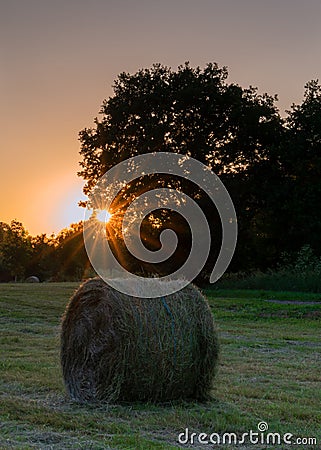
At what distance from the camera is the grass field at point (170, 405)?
5.84 meters

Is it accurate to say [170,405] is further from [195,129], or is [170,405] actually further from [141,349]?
[195,129]

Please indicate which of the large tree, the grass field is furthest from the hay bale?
the large tree

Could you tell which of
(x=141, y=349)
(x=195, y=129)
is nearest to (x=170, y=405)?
(x=141, y=349)

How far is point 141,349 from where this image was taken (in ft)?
24.3

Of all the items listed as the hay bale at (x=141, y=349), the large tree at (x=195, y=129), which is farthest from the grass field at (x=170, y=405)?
the large tree at (x=195, y=129)

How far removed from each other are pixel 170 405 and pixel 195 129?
90.8ft

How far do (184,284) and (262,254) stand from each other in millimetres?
25902

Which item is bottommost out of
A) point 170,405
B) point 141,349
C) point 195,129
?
point 170,405

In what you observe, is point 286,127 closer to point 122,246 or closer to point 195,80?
point 195,80

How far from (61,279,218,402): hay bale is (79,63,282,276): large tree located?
24.6 meters

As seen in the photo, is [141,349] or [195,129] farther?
[195,129]

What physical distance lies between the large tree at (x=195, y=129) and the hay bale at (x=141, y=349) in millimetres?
24632

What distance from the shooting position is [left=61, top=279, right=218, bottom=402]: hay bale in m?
7.40

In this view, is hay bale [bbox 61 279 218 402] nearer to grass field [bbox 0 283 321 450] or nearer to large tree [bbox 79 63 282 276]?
grass field [bbox 0 283 321 450]
